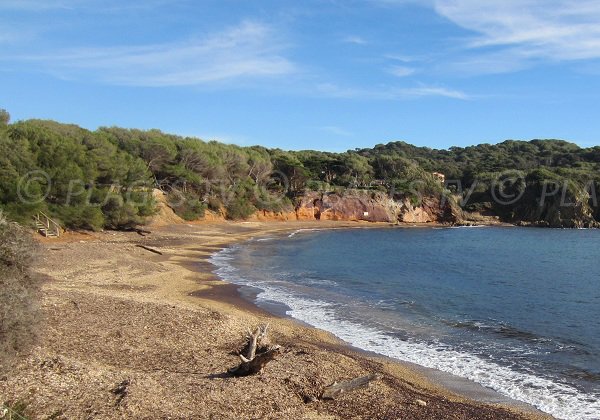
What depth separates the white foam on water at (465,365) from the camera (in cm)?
1144

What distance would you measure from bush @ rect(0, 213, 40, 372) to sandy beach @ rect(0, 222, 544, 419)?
40 centimetres

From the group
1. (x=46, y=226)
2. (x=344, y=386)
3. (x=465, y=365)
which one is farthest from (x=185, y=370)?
(x=46, y=226)

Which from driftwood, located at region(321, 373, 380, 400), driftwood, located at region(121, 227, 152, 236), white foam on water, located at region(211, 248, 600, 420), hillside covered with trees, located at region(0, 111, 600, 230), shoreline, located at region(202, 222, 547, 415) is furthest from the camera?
driftwood, located at region(121, 227, 152, 236)

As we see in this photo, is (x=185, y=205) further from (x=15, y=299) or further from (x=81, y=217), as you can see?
(x=15, y=299)

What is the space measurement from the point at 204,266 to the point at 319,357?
66.1 ft

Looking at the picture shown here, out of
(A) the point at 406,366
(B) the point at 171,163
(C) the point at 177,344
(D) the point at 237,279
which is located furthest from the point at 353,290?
(B) the point at 171,163

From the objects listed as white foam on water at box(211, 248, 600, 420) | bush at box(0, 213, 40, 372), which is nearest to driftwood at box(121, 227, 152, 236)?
white foam on water at box(211, 248, 600, 420)

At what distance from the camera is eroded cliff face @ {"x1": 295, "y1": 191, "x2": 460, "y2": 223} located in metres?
85.0

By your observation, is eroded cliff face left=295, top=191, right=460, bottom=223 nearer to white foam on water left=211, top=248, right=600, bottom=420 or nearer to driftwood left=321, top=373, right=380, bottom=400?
white foam on water left=211, top=248, right=600, bottom=420

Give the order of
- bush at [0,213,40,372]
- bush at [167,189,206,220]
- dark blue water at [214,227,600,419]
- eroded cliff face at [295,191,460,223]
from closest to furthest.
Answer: bush at [0,213,40,372] < dark blue water at [214,227,600,419] < bush at [167,189,206,220] < eroded cliff face at [295,191,460,223]

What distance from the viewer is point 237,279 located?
91.7ft

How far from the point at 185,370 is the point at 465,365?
25.6ft

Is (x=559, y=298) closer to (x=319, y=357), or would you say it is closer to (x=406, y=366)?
(x=406, y=366)

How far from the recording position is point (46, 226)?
1426 inches
